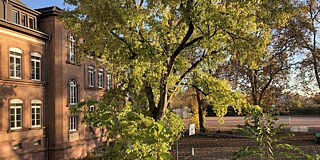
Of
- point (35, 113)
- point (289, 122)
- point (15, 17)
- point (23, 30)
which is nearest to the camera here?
point (23, 30)

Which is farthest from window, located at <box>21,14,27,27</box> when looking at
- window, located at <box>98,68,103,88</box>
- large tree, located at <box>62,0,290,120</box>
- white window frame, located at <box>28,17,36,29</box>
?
large tree, located at <box>62,0,290,120</box>

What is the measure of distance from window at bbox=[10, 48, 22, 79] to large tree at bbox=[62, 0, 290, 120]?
835cm

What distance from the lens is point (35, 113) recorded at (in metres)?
19.4

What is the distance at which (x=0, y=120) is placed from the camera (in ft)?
54.9

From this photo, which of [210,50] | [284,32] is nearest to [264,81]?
[284,32]

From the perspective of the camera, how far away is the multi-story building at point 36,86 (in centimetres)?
1725

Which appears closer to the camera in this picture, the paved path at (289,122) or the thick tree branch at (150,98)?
the thick tree branch at (150,98)

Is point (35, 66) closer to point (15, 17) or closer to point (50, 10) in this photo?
point (15, 17)

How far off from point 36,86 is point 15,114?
96.0 inches

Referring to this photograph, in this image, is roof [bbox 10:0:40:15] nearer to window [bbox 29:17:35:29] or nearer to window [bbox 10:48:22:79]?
window [bbox 29:17:35:29]

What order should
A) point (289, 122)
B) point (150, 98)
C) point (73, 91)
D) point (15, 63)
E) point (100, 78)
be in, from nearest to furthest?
point (150, 98)
point (15, 63)
point (73, 91)
point (100, 78)
point (289, 122)

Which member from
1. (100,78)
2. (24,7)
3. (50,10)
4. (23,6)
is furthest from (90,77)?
(23,6)

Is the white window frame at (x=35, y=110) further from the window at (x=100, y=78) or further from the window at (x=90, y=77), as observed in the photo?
the window at (x=100, y=78)

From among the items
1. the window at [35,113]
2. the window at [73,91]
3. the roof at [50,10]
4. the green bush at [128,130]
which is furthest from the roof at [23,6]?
the green bush at [128,130]
